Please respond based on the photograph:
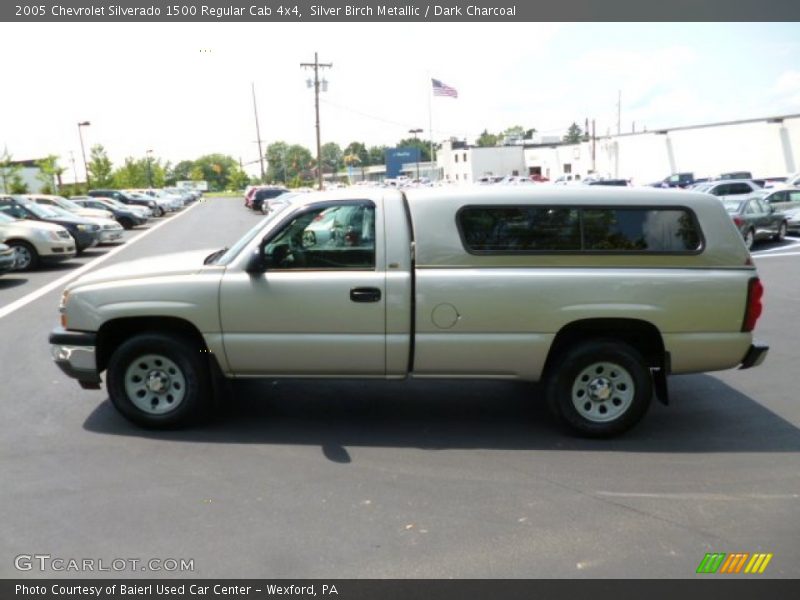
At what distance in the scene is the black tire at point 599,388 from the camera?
5379mm

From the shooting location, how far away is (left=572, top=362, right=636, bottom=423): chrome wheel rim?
Answer: 17.8 ft

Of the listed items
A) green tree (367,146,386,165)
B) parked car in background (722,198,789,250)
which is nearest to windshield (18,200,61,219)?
parked car in background (722,198,789,250)

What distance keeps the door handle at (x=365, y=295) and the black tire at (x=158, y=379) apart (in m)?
1.37

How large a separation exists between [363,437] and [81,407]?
8.91ft

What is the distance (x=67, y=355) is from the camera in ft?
18.4

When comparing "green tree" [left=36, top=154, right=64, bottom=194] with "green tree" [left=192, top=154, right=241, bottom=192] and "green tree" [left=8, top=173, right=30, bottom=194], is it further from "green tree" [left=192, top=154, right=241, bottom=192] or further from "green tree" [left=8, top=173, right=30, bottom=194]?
"green tree" [left=192, top=154, right=241, bottom=192]

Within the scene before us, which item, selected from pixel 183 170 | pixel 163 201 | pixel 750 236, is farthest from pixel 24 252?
pixel 183 170

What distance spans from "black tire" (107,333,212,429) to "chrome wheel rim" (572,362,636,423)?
301cm

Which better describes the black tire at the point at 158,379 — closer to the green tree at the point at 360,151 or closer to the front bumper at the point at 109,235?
the front bumper at the point at 109,235

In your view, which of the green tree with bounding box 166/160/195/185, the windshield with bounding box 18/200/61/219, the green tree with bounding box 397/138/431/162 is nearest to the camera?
the windshield with bounding box 18/200/61/219

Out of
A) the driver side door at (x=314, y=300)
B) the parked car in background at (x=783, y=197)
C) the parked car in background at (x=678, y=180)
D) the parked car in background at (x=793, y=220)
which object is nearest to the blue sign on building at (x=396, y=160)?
the parked car in background at (x=678, y=180)

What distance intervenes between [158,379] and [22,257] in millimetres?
12262
